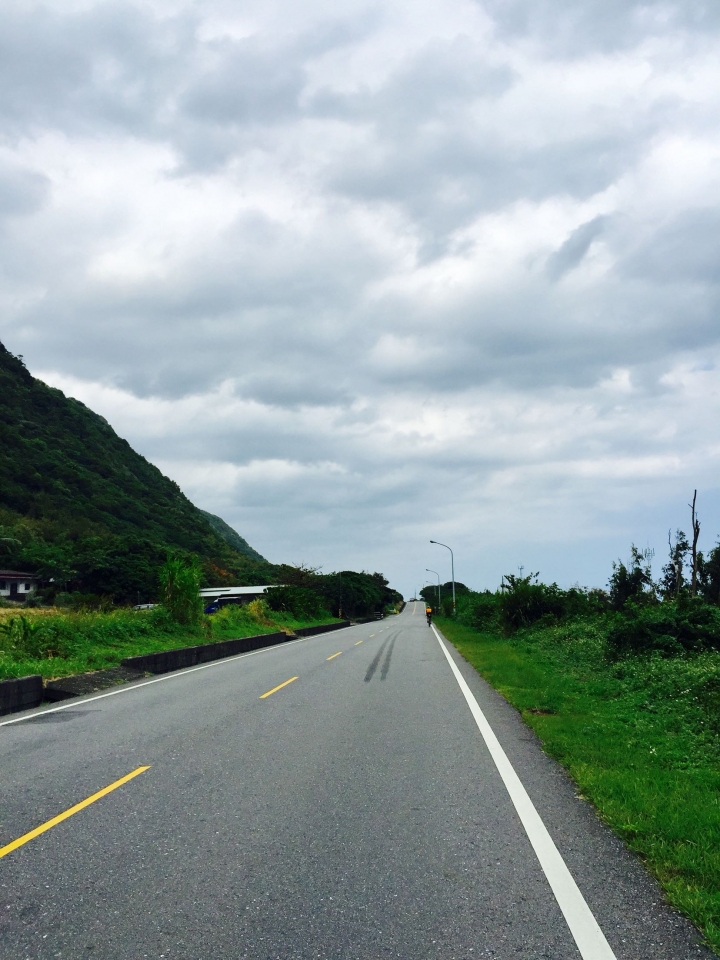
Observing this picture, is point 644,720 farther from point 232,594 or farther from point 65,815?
point 232,594

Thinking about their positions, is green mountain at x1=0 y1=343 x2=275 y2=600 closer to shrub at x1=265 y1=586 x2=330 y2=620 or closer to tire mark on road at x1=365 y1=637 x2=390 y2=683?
shrub at x1=265 y1=586 x2=330 y2=620

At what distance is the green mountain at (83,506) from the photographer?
277 ft

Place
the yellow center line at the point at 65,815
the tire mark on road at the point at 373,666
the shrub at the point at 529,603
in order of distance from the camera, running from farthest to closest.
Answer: the shrub at the point at 529,603
the tire mark on road at the point at 373,666
the yellow center line at the point at 65,815

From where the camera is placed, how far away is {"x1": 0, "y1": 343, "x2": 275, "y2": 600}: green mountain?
84500 mm

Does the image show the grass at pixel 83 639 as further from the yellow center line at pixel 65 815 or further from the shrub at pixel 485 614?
the shrub at pixel 485 614

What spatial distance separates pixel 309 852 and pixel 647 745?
5.38 m

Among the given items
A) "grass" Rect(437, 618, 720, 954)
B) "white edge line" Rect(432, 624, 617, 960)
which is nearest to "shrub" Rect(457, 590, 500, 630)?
"grass" Rect(437, 618, 720, 954)

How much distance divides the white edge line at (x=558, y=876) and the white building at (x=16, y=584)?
86.0 meters

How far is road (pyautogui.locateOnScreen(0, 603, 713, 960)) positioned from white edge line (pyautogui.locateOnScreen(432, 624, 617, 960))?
2 cm

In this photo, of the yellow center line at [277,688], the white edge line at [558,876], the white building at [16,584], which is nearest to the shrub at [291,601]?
the yellow center line at [277,688]

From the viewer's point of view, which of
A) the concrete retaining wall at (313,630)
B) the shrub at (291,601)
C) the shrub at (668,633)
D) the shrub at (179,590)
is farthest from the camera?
the shrub at (291,601)

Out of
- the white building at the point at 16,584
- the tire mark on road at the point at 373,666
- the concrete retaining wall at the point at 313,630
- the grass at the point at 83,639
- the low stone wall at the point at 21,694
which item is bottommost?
the concrete retaining wall at the point at 313,630

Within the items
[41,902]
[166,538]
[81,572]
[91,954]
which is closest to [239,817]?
[41,902]

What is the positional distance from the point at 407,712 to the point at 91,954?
26.7 feet
